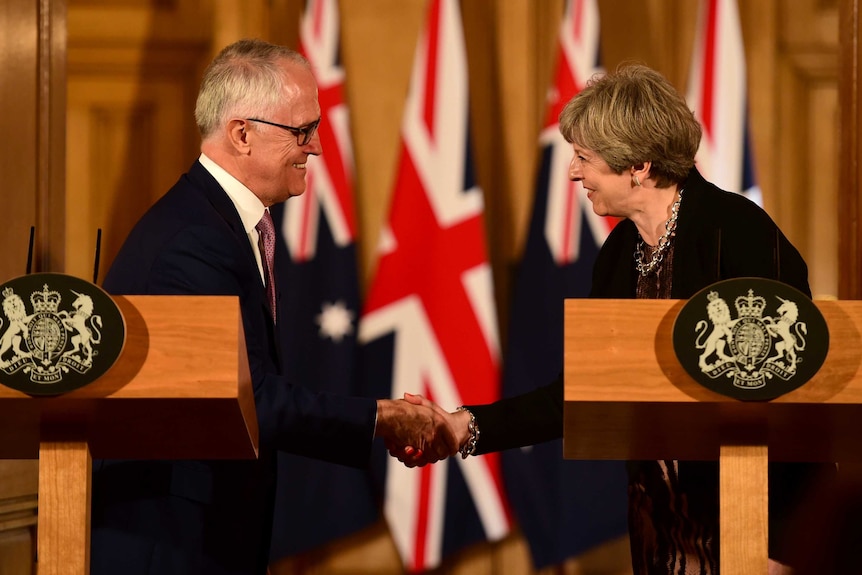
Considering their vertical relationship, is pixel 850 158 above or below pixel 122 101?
below

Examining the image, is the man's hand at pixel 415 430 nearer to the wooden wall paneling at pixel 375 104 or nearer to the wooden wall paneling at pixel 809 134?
the wooden wall paneling at pixel 375 104

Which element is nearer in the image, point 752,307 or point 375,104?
point 752,307

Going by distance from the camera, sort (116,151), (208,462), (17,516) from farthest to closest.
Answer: (116,151), (17,516), (208,462)

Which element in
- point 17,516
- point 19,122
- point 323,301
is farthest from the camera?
point 323,301

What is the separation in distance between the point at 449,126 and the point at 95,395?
2.82m

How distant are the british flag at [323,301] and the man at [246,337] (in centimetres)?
148

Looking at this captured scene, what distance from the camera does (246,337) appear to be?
2.54m

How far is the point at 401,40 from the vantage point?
15.0 feet

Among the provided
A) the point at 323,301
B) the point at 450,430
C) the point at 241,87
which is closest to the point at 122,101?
the point at 323,301

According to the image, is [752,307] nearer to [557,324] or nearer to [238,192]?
[238,192]

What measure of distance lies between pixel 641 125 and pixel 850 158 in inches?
68.9

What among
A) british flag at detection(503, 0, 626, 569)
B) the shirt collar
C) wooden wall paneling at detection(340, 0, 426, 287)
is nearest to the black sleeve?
the shirt collar

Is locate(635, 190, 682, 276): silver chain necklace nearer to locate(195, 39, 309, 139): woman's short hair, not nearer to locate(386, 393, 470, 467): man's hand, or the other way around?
locate(386, 393, 470, 467): man's hand

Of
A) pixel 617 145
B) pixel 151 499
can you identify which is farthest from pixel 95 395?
pixel 617 145
